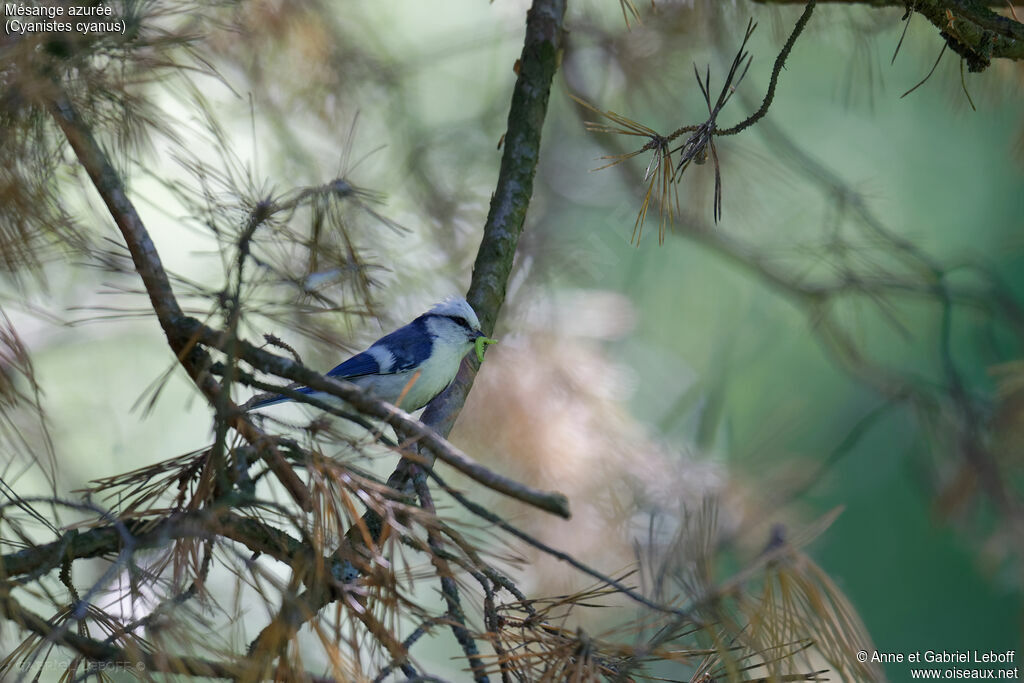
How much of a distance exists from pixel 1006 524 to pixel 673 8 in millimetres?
1650

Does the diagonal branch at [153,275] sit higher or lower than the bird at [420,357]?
lower

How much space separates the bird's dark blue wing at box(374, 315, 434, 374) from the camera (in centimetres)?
186

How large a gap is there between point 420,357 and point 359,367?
0.24 m

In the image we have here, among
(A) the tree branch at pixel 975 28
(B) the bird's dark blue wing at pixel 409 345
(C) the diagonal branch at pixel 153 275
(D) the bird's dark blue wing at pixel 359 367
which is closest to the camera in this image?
(C) the diagonal branch at pixel 153 275

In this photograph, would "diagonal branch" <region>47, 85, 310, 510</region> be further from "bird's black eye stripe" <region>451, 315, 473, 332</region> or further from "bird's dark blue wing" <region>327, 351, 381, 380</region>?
"bird's dark blue wing" <region>327, 351, 381, 380</region>

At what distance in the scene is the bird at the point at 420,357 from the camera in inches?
67.4

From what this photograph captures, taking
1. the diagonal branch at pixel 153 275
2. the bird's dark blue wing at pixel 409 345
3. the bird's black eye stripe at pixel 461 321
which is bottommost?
the diagonal branch at pixel 153 275

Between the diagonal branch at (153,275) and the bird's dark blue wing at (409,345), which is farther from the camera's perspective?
the bird's dark blue wing at (409,345)

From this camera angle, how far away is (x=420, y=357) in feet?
6.04

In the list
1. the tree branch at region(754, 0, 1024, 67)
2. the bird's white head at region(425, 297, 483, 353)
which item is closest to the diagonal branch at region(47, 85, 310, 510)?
the bird's white head at region(425, 297, 483, 353)

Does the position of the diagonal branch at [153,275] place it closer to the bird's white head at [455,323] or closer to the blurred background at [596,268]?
the blurred background at [596,268]

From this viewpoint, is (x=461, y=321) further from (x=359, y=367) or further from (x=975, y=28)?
(x=975, y=28)

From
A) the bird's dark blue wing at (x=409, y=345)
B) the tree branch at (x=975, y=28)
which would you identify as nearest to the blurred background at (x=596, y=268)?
the bird's dark blue wing at (x=409, y=345)

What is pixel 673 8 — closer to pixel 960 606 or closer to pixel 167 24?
pixel 167 24
